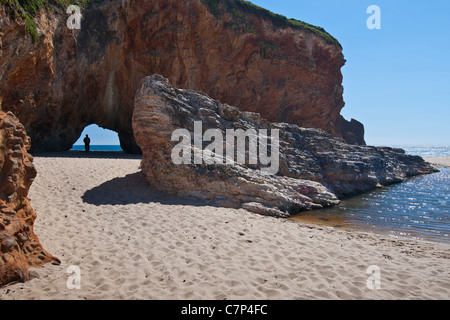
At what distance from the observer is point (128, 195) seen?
9312mm

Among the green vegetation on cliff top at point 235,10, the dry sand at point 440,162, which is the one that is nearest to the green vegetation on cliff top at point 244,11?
the green vegetation on cliff top at point 235,10

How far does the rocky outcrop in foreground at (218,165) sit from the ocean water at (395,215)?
896 mm

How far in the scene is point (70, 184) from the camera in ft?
32.4

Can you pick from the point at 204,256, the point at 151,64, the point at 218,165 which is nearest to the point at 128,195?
the point at 218,165

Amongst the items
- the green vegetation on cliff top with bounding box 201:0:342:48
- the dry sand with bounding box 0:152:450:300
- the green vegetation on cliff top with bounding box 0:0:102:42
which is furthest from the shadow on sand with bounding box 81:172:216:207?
the green vegetation on cliff top with bounding box 201:0:342:48

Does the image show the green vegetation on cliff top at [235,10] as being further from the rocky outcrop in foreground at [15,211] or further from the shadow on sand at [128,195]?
the rocky outcrop in foreground at [15,211]

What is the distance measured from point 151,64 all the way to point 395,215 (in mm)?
18901

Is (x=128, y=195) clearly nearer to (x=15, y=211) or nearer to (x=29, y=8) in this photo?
(x=15, y=211)

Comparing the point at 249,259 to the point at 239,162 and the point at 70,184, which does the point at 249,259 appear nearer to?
the point at 239,162

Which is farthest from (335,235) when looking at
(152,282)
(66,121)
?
(66,121)

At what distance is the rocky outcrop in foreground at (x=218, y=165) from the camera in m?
9.72

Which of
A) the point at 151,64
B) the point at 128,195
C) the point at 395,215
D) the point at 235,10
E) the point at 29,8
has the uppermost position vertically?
the point at 235,10

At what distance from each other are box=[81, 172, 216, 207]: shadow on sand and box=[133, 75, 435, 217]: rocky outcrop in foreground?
1.12 ft
